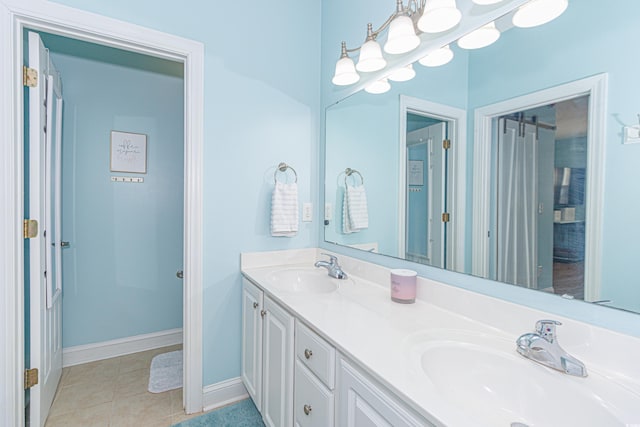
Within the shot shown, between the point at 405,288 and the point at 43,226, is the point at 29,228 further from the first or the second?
the point at 405,288

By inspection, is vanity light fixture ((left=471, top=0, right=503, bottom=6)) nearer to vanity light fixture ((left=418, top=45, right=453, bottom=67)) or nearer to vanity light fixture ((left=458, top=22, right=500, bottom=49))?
vanity light fixture ((left=458, top=22, right=500, bottom=49))

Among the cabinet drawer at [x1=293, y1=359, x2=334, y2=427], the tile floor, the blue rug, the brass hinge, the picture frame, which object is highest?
the brass hinge

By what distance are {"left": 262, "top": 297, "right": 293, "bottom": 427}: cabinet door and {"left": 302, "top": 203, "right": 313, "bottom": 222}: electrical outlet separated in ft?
2.34

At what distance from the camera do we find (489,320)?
3.37 ft

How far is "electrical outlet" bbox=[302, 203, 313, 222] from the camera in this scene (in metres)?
2.03

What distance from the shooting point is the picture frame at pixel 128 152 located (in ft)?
7.79

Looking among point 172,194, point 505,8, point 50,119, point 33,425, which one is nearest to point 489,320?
point 505,8

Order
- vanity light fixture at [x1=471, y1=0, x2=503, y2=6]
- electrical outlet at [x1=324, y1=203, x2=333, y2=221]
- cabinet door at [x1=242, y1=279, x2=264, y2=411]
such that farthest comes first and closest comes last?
electrical outlet at [x1=324, y1=203, x2=333, y2=221]
cabinet door at [x1=242, y1=279, x2=264, y2=411]
vanity light fixture at [x1=471, y1=0, x2=503, y2=6]

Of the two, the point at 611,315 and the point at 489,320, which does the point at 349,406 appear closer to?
the point at 489,320

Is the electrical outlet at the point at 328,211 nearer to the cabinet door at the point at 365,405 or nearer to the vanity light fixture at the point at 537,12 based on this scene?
the cabinet door at the point at 365,405

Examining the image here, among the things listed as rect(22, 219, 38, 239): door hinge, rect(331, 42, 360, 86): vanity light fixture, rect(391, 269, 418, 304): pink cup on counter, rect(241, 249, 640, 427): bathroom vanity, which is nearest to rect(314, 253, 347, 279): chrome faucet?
rect(241, 249, 640, 427): bathroom vanity

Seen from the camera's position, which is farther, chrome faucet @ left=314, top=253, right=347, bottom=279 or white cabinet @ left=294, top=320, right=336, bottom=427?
chrome faucet @ left=314, top=253, right=347, bottom=279

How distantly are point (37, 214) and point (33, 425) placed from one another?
40.9 inches

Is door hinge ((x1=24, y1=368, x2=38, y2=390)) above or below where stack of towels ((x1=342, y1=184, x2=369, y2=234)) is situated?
below
